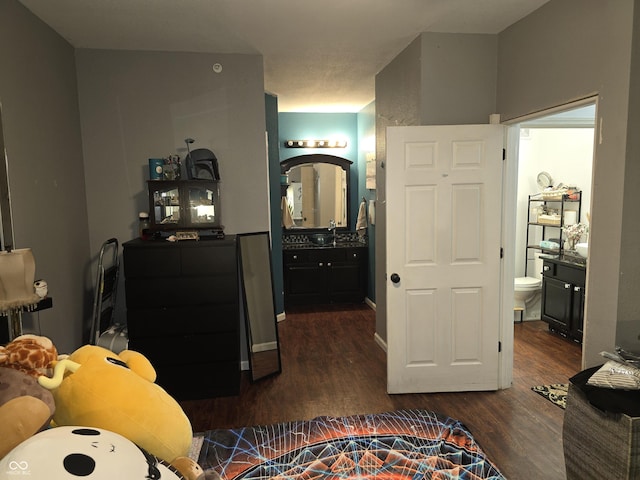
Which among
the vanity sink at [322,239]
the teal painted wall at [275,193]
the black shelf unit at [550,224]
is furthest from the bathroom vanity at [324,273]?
the black shelf unit at [550,224]

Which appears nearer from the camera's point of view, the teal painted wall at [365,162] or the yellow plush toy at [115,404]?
the yellow plush toy at [115,404]

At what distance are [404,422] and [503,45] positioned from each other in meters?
2.72

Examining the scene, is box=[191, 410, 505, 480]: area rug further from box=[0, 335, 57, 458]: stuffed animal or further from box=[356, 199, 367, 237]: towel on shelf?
box=[356, 199, 367, 237]: towel on shelf

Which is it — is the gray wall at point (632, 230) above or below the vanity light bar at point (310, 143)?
below

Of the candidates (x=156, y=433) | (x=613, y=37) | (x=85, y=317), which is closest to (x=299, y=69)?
(x=613, y=37)

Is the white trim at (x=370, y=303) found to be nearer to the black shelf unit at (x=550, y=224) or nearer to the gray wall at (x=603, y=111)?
the black shelf unit at (x=550, y=224)

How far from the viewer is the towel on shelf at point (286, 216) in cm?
586

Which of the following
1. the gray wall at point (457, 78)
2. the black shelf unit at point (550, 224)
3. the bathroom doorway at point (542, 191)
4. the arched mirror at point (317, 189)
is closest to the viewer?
the gray wall at point (457, 78)

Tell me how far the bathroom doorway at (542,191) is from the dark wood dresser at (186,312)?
10.8 feet

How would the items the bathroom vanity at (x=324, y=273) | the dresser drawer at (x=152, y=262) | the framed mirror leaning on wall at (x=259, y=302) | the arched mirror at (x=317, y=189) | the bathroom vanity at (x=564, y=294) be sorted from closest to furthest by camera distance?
the dresser drawer at (x=152, y=262) → the framed mirror leaning on wall at (x=259, y=302) → the bathroom vanity at (x=564, y=294) → the bathroom vanity at (x=324, y=273) → the arched mirror at (x=317, y=189)

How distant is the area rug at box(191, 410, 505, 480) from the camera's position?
4.89ft

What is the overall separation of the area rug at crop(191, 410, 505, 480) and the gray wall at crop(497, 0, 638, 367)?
107 centimetres

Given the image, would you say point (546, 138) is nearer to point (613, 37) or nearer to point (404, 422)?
point (613, 37)

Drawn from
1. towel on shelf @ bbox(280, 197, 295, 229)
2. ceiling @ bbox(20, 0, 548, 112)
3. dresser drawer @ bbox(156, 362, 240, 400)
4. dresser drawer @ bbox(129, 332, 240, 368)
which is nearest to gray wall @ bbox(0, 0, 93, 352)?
ceiling @ bbox(20, 0, 548, 112)
